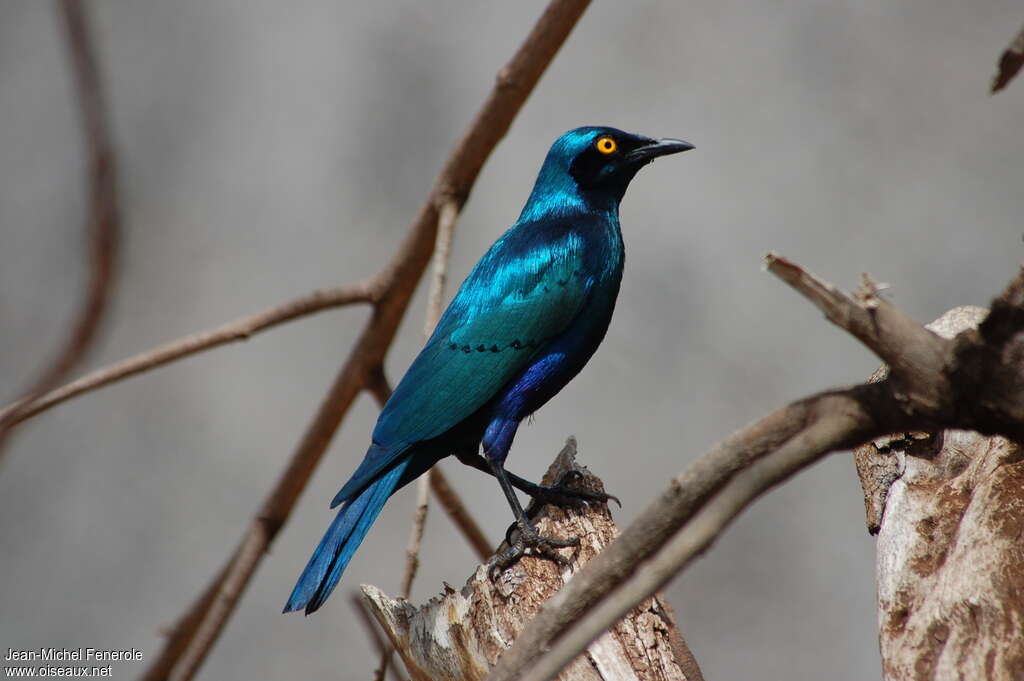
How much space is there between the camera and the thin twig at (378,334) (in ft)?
12.4

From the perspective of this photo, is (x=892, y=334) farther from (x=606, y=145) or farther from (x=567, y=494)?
(x=606, y=145)

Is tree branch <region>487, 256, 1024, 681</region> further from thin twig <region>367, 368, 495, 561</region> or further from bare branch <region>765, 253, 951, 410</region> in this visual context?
thin twig <region>367, 368, 495, 561</region>

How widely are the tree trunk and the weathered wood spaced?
0.52 meters

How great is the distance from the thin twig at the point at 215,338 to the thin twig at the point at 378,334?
0.51 ft

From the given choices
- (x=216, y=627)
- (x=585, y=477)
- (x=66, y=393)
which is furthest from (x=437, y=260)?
(x=216, y=627)

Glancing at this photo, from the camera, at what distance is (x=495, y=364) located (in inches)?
139

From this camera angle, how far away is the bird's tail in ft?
10.3

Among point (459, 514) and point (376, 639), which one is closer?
point (376, 639)

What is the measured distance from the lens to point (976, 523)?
96.7 inches

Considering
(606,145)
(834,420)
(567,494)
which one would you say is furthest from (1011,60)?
(606,145)

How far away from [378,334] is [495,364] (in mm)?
746

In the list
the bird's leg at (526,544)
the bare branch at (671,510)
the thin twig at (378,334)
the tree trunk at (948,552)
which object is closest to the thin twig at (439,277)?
the thin twig at (378,334)

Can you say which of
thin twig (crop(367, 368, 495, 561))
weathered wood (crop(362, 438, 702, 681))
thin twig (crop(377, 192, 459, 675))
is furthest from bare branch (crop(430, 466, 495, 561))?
weathered wood (crop(362, 438, 702, 681))

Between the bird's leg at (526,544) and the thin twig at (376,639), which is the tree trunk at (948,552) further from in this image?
the thin twig at (376,639)
